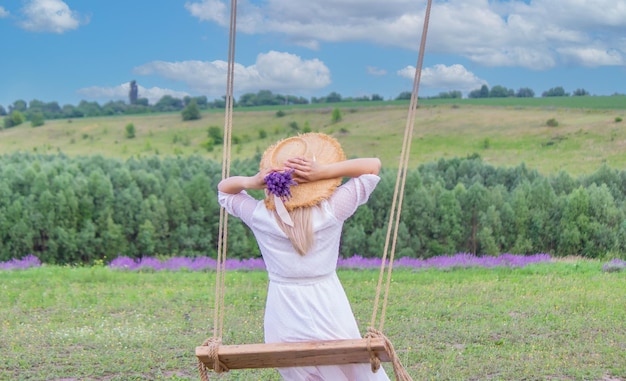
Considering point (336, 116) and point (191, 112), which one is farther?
point (191, 112)

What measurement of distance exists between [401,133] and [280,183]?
1218 cm

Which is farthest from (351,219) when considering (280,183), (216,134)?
(280,183)

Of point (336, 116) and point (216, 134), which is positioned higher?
point (336, 116)

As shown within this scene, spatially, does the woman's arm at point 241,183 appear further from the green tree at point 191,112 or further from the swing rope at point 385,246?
the green tree at point 191,112

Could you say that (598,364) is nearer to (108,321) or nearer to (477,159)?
(108,321)

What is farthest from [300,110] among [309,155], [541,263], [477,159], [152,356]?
[309,155]

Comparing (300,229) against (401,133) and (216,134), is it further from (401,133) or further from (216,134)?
(216,134)

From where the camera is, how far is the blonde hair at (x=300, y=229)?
3.32 meters

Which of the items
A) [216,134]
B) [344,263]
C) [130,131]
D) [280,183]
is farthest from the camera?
[130,131]

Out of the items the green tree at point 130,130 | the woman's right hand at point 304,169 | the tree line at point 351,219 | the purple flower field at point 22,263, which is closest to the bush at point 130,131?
the green tree at point 130,130

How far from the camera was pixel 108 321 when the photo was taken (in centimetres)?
744

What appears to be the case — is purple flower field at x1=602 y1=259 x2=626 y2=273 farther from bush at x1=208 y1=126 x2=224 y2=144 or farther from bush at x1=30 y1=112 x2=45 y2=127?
bush at x1=30 y1=112 x2=45 y2=127

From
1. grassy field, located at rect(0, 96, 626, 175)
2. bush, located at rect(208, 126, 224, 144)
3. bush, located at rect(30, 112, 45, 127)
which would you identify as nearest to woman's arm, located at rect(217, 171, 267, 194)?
grassy field, located at rect(0, 96, 626, 175)

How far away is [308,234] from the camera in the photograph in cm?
334
